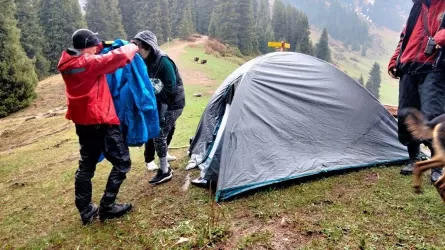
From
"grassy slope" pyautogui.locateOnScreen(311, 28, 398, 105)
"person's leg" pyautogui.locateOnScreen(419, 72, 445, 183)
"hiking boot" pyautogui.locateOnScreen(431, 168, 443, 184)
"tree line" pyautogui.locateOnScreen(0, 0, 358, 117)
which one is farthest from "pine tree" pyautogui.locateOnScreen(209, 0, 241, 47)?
"grassy slope" pyautogui.locateOnScreen(311, 28, 398, 105)

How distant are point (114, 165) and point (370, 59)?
145 metres

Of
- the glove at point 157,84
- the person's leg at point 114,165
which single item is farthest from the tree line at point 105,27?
the person's leg at point 114,165

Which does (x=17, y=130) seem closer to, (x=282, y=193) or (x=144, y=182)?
(x=144, y=182)

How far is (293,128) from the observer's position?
195 inches

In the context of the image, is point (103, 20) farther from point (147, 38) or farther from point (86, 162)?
point (86, 162)

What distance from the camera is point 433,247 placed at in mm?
3062

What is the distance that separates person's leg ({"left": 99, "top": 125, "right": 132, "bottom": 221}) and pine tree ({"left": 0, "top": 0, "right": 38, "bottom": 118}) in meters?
17.4

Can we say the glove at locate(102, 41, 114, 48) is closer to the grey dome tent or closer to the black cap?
the black cap

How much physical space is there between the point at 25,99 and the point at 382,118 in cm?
1981

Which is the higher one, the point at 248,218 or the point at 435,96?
the point at 435,96

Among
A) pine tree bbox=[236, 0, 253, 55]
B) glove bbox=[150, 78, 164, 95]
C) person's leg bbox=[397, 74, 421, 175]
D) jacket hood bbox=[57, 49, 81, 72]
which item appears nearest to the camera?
jacket hood bbox=[57, 49, 81, 72]

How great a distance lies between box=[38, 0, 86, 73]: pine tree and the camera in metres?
35.3

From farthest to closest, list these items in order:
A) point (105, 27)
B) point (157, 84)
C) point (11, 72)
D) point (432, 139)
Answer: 1. point (105, 27)
2. point (11, 72)
3. point (157, 84)
4. point (432, 139)

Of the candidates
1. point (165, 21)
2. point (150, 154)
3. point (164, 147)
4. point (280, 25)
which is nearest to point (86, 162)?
point (164, 147)
